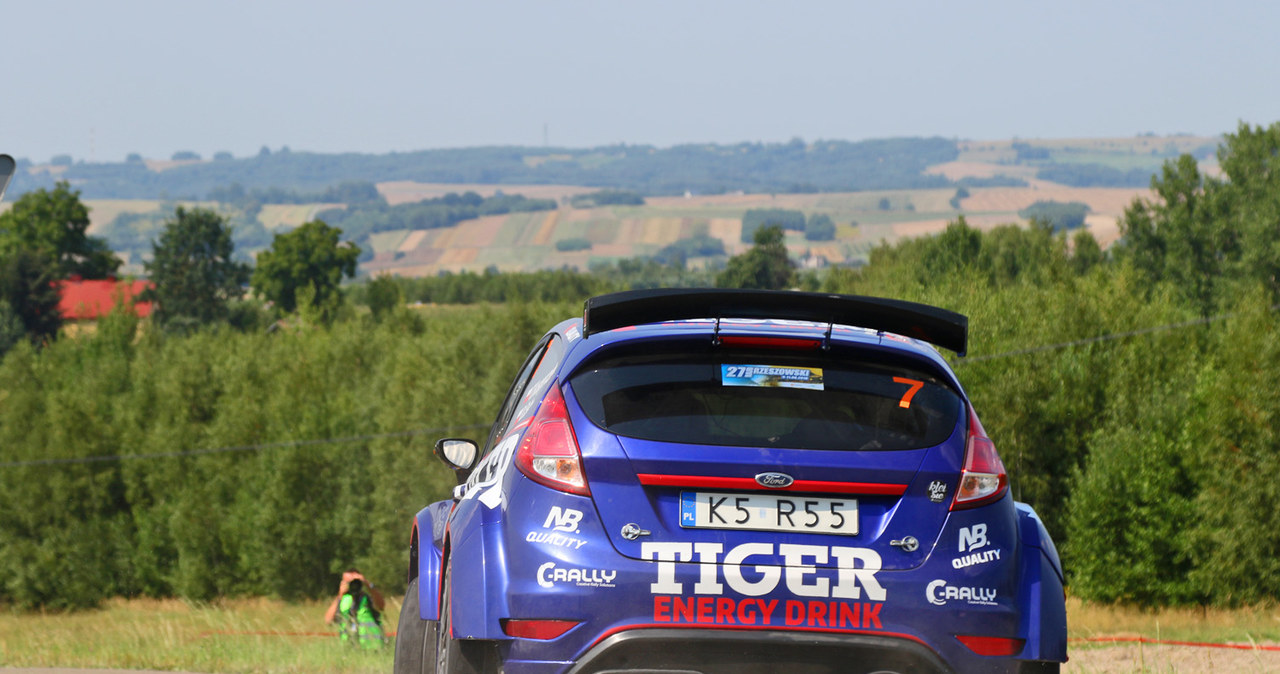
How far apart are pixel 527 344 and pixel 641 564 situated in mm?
62599

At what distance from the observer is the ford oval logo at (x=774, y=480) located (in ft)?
13.4

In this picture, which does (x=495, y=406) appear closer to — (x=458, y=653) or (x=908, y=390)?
(x=458, y=653)

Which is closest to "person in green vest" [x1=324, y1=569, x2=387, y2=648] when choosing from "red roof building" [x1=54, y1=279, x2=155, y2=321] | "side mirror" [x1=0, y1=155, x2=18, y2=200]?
"side mirror" [x1=0, y1=155, x2=18, y2=200]

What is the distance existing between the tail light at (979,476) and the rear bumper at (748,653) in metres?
0.46

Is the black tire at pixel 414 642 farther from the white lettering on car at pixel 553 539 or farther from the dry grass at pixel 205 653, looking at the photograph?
the dry grass at pixel 205 653

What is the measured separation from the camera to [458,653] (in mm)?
4371

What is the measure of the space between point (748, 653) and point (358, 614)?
394 inches

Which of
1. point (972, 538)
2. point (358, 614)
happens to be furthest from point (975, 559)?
point (358, 614)

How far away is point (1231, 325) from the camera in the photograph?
49.0 m

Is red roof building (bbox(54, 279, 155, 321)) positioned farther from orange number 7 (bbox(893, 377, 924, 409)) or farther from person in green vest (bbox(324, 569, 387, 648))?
orange number 7 (bbox(893, 377, 924, 409))

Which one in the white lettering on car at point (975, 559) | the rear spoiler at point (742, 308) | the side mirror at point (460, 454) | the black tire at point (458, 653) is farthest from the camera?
the side mirror at point (460, 454)

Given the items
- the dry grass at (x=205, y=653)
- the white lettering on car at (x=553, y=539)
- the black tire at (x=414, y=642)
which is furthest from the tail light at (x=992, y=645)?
the dry grass at (x=205, y=653)

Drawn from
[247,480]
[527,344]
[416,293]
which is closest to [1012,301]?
[527,344]

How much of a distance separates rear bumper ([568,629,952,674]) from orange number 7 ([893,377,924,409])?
2.31 ft
